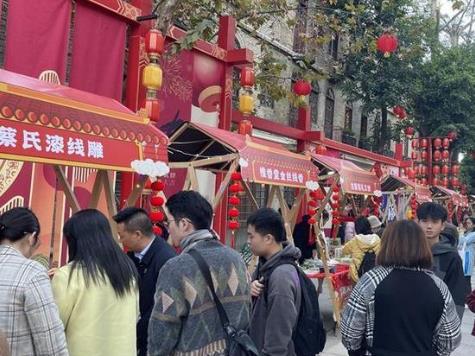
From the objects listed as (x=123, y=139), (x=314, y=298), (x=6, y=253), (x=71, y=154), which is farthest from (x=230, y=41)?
(x=6, y=253)

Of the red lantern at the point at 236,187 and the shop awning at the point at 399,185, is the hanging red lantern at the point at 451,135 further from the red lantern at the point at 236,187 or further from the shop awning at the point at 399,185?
the red lantern at the point at 236,187

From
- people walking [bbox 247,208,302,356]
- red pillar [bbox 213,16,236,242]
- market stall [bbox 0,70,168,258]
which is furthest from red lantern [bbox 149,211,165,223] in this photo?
red pillar [bbox 213,16,236,242]

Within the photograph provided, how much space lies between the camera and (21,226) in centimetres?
260

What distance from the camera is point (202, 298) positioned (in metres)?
2.44

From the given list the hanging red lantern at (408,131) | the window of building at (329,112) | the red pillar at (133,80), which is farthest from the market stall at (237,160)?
the hanging red lantern at (408,131)

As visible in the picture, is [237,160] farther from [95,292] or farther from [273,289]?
[95,292]

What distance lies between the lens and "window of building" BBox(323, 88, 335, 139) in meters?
18.3

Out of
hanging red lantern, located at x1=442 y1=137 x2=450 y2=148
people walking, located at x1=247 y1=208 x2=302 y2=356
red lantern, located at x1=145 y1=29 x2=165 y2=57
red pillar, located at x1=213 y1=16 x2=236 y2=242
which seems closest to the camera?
people walking, located at x1=247 y1=208 x2=302 y2=356

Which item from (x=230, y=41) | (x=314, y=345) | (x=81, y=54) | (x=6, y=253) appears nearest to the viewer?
(x=6, y=253)

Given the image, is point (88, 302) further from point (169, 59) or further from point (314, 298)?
point (169, 59)

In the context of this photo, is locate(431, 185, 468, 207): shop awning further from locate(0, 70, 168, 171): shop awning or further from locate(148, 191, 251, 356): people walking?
locate(148, 191, 251, 356): people walking

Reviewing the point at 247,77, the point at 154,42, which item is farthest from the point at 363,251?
the point at 154,42

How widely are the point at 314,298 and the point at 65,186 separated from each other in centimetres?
217

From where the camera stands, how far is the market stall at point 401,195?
536 inches
